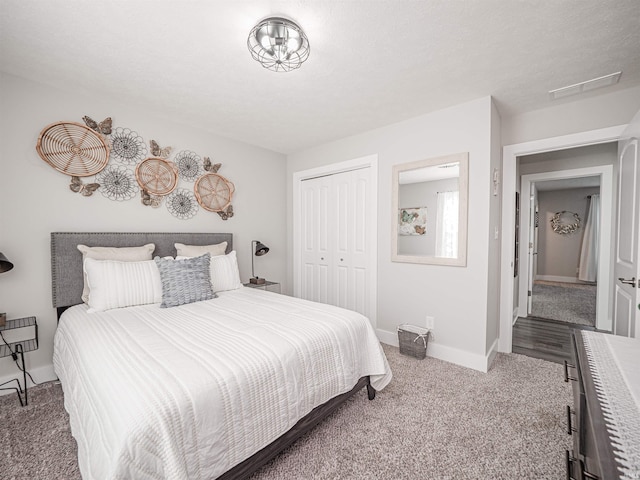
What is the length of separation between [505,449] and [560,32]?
2.44 metres

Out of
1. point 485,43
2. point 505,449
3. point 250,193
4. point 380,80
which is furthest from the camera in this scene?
point 250,193

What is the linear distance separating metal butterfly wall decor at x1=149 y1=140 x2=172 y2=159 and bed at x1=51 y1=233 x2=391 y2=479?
42.2 inches

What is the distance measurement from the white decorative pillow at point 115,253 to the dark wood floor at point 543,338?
12.7 ft

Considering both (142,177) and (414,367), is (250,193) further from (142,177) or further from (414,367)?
(414,367)

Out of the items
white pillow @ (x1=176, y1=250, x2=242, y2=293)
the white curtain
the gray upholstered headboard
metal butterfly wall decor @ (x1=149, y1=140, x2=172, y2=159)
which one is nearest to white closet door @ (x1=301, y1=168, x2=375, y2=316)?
white pillow @ (x1=176, y1=250, x2=242, y2=293)

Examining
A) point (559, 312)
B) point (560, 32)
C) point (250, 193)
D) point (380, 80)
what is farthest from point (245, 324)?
point (559, 312)

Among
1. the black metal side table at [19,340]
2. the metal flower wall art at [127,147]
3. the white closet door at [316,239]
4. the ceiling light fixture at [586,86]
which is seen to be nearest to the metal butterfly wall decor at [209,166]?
the metal flower wall art at [127,147]

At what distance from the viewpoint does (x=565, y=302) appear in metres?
4.92

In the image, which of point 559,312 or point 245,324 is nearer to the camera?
point 245,324

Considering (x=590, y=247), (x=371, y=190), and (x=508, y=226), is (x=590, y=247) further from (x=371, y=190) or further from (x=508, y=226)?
(x=371, y=190)

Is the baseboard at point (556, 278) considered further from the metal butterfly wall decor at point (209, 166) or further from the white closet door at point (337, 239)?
the metal butterfly wall decor at point (209, 166)

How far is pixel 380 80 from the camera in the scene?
216 centimetres

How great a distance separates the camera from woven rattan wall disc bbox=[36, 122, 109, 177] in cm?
222

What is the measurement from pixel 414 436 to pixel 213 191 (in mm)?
3036
